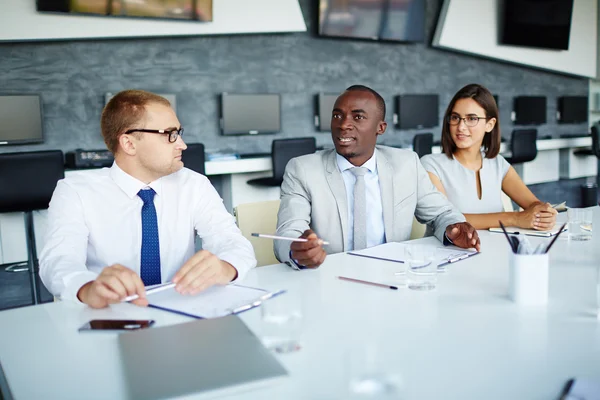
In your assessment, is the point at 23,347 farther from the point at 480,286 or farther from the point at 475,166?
the point at 475,166

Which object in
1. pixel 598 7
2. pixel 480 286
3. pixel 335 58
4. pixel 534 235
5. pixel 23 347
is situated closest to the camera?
pixel 23 347

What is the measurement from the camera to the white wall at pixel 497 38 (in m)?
6.32

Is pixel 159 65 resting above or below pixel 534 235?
above

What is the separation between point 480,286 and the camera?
1309 mm

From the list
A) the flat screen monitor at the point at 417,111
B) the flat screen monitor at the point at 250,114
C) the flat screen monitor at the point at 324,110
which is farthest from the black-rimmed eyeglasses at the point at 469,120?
the flat screen monitor at the point at 417,111

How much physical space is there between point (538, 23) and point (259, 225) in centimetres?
616

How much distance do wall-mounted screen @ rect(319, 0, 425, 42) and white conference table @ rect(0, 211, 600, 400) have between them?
4552mm

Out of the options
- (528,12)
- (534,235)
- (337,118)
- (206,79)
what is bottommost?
(534,235)

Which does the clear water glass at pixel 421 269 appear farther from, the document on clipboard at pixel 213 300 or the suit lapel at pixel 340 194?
the suit lapel at pixel 340 194

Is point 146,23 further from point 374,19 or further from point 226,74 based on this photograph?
point 374,19

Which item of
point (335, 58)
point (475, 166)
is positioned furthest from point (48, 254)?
point (335, 58)

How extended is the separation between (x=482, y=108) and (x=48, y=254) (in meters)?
1.85

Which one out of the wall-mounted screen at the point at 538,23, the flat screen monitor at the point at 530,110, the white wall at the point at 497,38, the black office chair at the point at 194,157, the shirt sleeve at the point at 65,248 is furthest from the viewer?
the flat screen monitor at the point at 530,110

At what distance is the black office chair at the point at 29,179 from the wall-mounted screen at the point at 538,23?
209 inches
